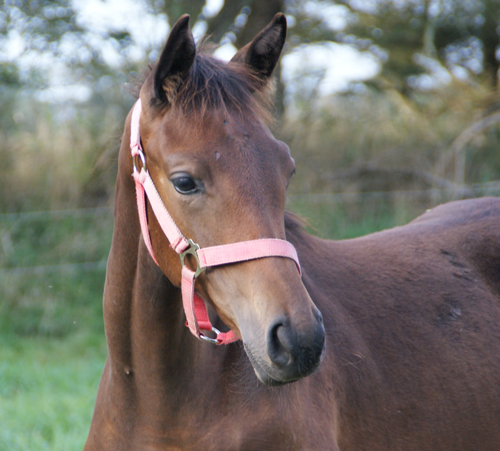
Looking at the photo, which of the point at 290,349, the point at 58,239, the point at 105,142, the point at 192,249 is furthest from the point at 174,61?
the point at 58,239

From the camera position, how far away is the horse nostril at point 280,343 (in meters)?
1.23

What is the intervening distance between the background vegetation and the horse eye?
2450 mm

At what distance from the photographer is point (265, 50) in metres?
1.77

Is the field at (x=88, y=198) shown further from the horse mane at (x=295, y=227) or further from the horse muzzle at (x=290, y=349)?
the horse muzzle at (x=290, y=349)

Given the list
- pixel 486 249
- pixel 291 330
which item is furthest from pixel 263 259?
pixel 486 249

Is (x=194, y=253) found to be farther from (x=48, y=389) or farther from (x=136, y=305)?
(x=48, y=389)

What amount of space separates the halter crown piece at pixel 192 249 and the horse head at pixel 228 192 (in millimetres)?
18

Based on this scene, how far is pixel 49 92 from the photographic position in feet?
21.8

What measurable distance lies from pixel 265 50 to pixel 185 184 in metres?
0.65

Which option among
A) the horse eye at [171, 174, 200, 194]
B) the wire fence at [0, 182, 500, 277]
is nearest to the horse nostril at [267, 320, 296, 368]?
the horse eye at [171, 174, 200, 194]

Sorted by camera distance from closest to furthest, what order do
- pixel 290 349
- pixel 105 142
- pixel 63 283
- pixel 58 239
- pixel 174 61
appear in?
pixel 290 349
pixel 174 61
pixel 105 142
pixel 63 283
pixel 58 239

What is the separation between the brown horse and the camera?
137 centimetres

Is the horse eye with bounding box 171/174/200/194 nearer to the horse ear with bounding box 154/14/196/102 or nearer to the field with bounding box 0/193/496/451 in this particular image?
the horse ear with bounding box 154/14/196/102

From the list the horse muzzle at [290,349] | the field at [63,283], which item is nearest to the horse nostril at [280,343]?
the horse muzzle at [290,349]
